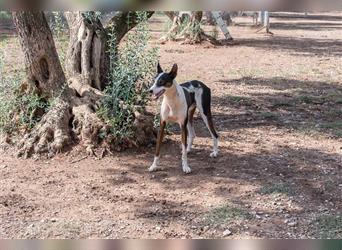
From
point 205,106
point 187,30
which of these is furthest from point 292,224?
point 187,30

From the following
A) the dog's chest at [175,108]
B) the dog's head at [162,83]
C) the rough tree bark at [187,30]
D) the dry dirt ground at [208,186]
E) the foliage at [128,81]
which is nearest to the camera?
the dry dirt ground at [208,186]

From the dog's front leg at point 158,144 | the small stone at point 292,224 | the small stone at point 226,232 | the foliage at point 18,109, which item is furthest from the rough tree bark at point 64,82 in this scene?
the small stone at point 292,224

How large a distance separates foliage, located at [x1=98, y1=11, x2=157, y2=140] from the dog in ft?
1.85

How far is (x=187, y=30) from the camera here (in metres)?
13.7

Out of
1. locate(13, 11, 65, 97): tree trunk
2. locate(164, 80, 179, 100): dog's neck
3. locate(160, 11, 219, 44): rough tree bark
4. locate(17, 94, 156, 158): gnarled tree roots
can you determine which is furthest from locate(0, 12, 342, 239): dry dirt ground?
locate(160, 11, 219, 44): rough tree bark

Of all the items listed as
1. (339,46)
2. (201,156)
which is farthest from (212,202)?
(339,46)

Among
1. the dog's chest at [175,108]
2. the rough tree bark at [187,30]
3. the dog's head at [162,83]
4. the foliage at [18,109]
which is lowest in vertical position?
the rough tree bark at [187,30]

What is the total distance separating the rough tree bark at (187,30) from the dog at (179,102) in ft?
28.6

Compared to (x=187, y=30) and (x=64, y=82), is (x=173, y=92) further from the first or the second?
(x=187, y=30)

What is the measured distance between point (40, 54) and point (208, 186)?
7.09 ft

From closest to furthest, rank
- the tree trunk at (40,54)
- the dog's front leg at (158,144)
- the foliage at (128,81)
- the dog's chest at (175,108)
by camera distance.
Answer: the dog's chest at (175,108) < the dog's front leg at (158,144) < the tree trunk at (40,54) < the foliage at (128,81)

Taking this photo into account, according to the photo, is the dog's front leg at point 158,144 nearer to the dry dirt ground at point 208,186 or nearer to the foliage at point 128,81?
the dry dirt ground at point 208,186

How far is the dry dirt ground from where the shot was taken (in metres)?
3.38

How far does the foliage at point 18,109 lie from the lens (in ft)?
16.4
